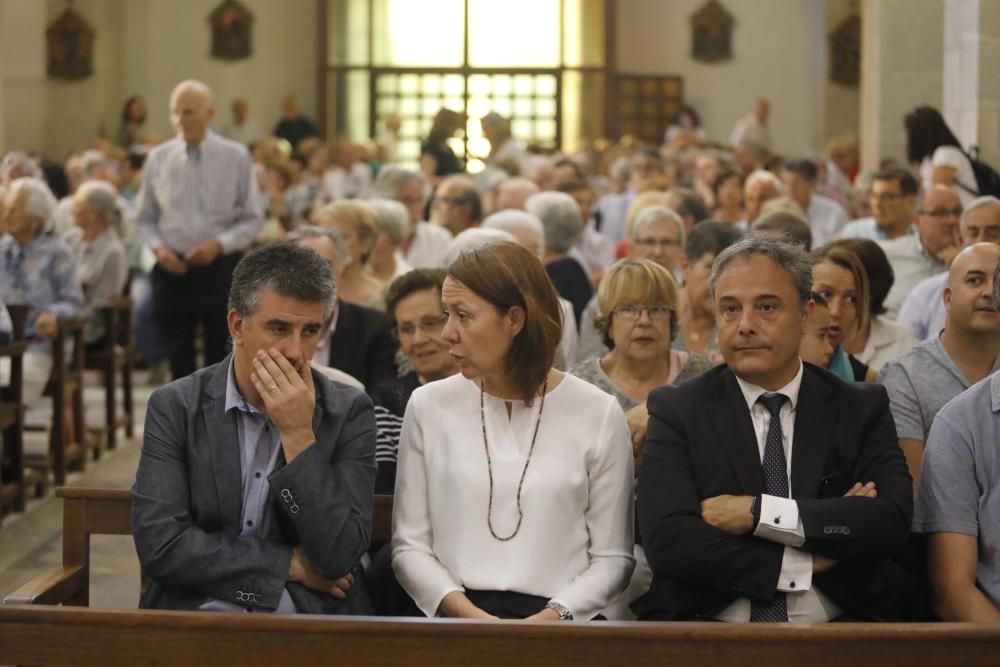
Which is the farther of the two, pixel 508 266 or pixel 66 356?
pixel 66 356

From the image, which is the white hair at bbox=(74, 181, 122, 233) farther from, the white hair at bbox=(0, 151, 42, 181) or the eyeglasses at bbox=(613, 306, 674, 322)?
the eyeglasses at bbox=(613, 306, 674, 322)

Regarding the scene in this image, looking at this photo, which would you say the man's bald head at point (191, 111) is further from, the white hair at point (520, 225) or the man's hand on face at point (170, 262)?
the white hair at point (520, 225)

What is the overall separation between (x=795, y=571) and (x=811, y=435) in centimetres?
29

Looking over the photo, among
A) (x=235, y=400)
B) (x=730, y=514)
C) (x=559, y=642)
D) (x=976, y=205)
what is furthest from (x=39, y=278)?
(x=559, y=642)

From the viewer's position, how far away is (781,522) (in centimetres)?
328

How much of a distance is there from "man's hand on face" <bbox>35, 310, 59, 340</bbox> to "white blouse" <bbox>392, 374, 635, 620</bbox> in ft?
14.3

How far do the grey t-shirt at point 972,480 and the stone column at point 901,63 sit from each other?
8659 mm

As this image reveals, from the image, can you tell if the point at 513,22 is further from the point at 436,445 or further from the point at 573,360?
the point at 436,445

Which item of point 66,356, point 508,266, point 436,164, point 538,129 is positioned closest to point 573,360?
point 508,266

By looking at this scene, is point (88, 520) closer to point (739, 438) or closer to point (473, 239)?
point (739, 438)

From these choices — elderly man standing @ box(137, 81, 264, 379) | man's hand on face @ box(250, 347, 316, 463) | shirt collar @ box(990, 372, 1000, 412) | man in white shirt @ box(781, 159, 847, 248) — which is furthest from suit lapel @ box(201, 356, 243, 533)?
man in white shirt @ box(781, 159, 847, 248)

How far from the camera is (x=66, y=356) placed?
27.8 ft

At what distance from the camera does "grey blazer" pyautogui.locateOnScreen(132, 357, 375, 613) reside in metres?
3.30

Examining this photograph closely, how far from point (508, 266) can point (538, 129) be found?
2075 cm
